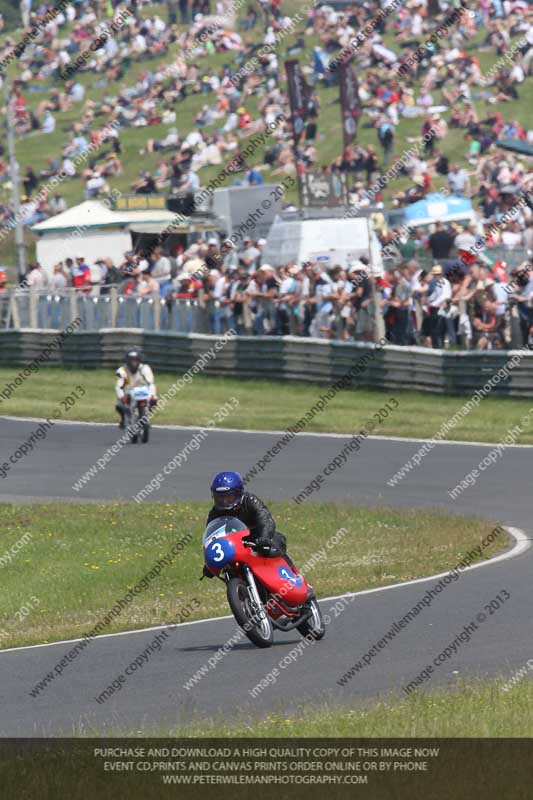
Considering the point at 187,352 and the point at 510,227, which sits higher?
the point at 510,227

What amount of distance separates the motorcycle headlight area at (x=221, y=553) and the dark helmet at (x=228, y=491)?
0.29 m

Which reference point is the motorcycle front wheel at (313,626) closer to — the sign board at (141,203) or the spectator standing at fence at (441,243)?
the spectator standing at fence at (441,243)

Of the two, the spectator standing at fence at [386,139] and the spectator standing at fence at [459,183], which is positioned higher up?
the spectator standing at fence at [386,139]

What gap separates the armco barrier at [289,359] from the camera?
80.8ft

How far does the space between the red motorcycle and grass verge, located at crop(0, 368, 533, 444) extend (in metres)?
11.8

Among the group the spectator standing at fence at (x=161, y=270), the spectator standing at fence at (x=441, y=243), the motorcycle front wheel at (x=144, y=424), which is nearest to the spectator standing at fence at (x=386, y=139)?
the spectator standing at fence at (x=161, y=270)

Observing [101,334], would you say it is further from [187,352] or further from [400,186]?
[400,186]

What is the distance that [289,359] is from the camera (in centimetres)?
2786

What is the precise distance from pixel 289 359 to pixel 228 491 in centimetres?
1727

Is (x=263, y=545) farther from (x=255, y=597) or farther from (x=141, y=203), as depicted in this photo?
(x=141, y=203)

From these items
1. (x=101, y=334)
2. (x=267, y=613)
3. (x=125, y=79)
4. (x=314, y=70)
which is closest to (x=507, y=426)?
(x=101, y=334)

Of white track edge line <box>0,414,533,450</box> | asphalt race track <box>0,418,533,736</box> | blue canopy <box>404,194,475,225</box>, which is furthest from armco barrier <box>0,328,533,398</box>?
asphalt race track <box>0,418,533,736</box>

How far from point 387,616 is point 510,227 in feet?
53.7

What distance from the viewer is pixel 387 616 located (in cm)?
1177
